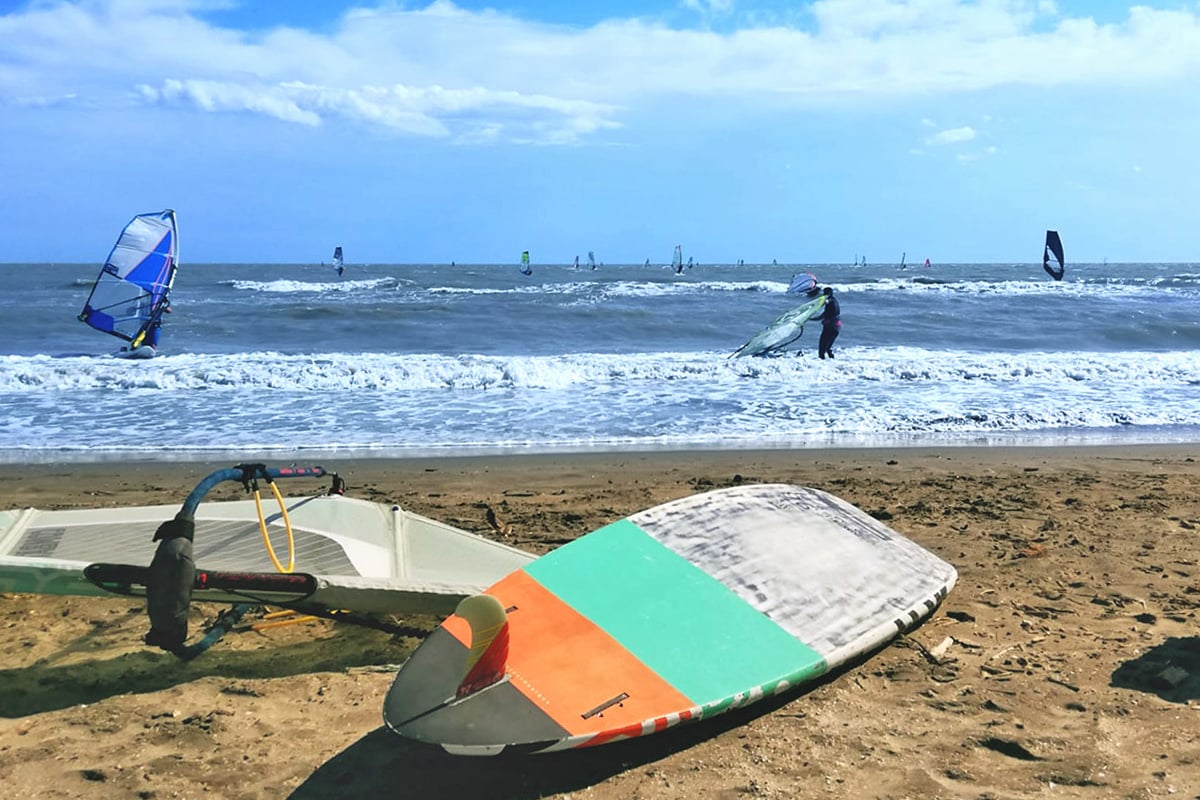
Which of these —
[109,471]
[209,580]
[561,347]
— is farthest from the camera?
[561,347]

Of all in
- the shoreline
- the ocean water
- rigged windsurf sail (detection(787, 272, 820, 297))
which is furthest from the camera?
rigged windsurf sail (detection(787, 272, 820, 297))

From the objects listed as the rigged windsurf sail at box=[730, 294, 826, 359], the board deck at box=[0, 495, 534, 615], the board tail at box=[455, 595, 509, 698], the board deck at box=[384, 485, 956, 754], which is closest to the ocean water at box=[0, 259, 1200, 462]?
the rigged windsurf sail at box=[730, 294, 826, 359]

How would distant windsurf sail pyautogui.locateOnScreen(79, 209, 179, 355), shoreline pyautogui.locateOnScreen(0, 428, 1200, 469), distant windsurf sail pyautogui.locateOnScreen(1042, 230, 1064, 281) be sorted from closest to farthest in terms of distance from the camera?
shoreline pyautogui.locateOnScreen(0, 428, 1200, 469) < distant windsurf sail pyautogui.locateOnScreen(79, 209, 179, 355) < distant windsurf sail pyautogui.locateOnScreen(1042, 230, 1064, 281)

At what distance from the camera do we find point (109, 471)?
724 centimetres

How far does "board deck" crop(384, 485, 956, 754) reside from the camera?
8.43 ft

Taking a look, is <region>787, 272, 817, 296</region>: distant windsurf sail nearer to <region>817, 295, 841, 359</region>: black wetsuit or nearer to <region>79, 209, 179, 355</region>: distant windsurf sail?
<region>817, 295, 841, 359</region>: black wetsuit

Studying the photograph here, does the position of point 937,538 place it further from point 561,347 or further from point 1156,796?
point 561,347

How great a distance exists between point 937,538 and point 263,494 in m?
3.81

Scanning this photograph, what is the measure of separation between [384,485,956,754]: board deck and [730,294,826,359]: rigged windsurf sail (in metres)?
11.0

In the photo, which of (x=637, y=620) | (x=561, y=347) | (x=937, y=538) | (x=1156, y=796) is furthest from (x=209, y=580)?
(x=561, y=347)

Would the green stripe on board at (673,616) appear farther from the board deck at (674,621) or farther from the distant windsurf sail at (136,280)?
the distant windsurf sail at (136,280)

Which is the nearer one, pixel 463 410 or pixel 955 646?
pixel 955 646

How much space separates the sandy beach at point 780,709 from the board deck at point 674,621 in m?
0.15

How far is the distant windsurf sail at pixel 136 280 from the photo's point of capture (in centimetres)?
1422
